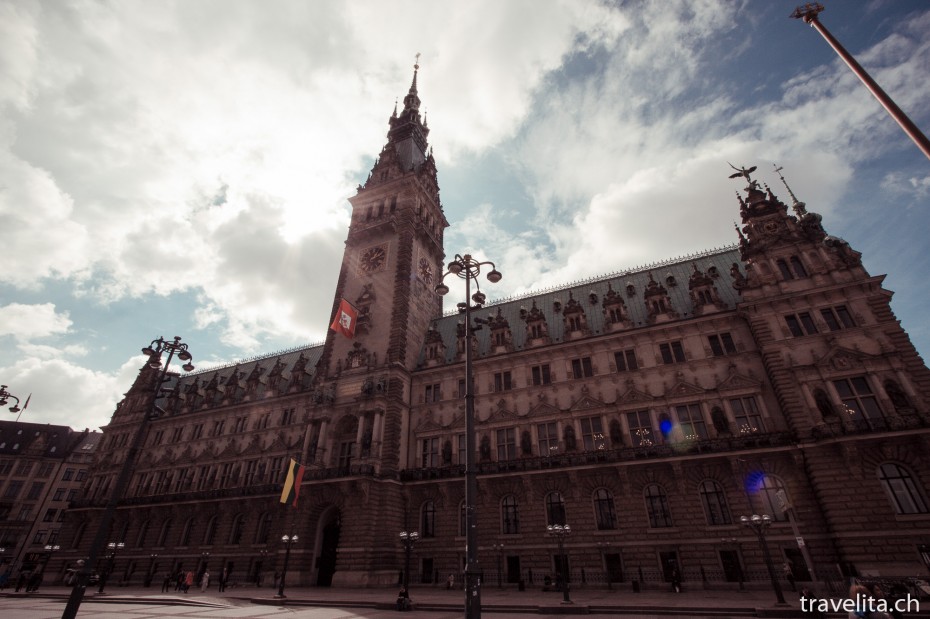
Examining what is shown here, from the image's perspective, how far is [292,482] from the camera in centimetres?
3334

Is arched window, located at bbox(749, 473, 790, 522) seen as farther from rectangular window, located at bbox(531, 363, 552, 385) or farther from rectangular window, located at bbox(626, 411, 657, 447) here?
rectangular window, located at bbox(531, 363, 552, 385)

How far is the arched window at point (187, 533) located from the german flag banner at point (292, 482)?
2048cm

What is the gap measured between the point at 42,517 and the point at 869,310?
4200 inches

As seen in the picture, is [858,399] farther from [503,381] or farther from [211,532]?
[211,532]

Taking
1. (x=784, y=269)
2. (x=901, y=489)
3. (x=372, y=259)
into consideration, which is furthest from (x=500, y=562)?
(x=372, y=259)

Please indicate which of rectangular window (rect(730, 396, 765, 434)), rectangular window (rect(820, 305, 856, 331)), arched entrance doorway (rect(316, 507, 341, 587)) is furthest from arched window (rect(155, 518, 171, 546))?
rectangular window (rect(820, 305, 856, 331))

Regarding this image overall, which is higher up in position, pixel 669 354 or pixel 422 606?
pixel 669 354

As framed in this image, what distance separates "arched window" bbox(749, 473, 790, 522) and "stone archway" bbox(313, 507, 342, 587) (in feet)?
99.6

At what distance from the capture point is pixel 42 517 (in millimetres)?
70375

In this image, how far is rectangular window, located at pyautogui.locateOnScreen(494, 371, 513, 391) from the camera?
38688mm

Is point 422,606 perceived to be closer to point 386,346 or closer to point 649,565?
point 649,565

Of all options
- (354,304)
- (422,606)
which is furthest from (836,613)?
(354,304)

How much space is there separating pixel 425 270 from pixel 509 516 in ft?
93.5

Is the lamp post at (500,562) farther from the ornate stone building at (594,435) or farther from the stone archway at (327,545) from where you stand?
the stone archway at (327,545)
